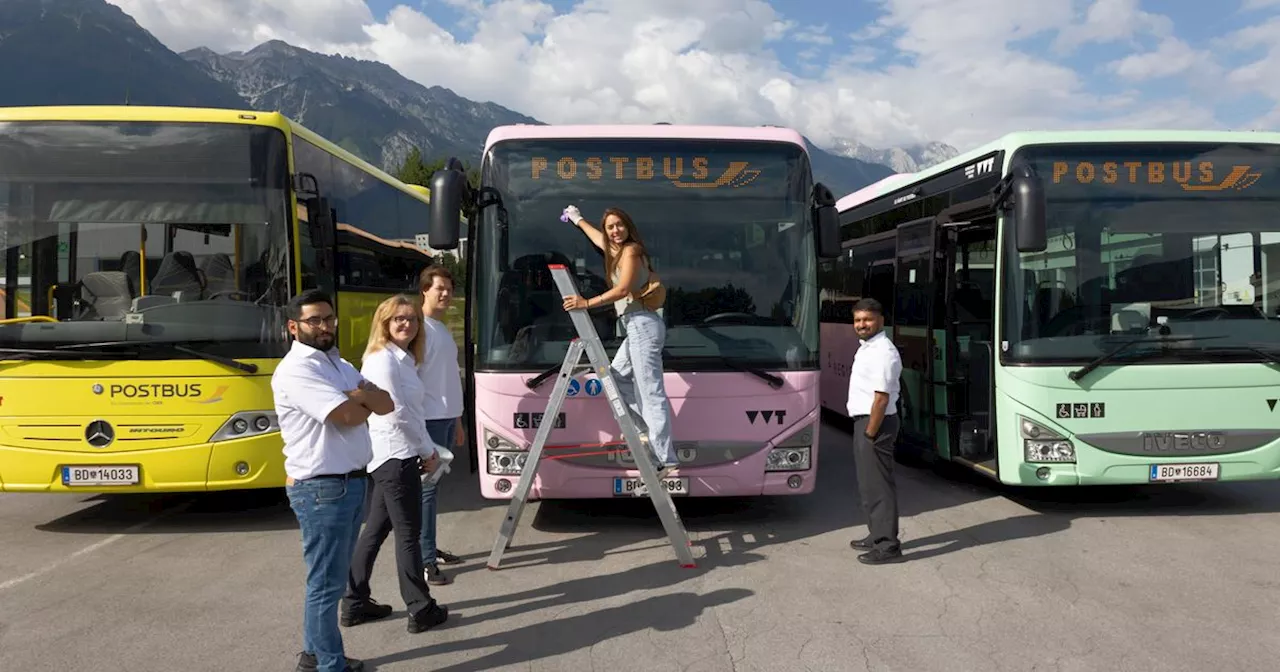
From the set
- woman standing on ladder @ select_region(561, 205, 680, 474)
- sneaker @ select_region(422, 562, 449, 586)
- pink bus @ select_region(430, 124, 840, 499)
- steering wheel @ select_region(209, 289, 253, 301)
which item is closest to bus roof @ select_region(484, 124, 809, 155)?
pink bus @ select_region(430, 124, 840, 499)

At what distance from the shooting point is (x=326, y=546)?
13.1 ft

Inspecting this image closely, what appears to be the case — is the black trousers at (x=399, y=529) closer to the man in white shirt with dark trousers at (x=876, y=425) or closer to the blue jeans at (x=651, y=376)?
the blue jeans at (x=651, y=376)

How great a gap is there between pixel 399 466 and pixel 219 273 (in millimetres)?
3064

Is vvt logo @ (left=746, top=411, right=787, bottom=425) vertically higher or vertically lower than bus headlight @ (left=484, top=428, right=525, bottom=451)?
higher

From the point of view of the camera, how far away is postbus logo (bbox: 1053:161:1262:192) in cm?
731

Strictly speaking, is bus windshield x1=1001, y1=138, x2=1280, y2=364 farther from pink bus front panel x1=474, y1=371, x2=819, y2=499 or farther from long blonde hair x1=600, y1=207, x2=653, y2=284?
long blonde hair x1=600, y1=207, x2=653, y2=284

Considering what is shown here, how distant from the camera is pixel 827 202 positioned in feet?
22.5

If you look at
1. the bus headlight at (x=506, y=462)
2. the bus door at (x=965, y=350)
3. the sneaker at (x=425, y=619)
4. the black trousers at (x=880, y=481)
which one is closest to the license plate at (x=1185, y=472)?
the bus door at (x=965, y=350)

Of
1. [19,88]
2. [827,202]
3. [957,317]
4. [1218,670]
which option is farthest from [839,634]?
[19,88]

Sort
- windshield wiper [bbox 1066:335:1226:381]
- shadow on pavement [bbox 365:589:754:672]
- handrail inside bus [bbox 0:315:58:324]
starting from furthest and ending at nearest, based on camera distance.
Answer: windshield wiper [bbox 1066:335:1226:381] < handrail inside bus [bbox 0:315:58:324] < shadow on pavement [bbox 365:589:754:672]

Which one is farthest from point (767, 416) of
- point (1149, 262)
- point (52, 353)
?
point (52, 353)

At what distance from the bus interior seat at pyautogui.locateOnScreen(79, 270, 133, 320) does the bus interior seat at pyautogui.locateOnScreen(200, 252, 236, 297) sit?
597 mm

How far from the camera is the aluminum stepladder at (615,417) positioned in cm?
592

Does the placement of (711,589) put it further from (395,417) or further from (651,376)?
(395,417)
